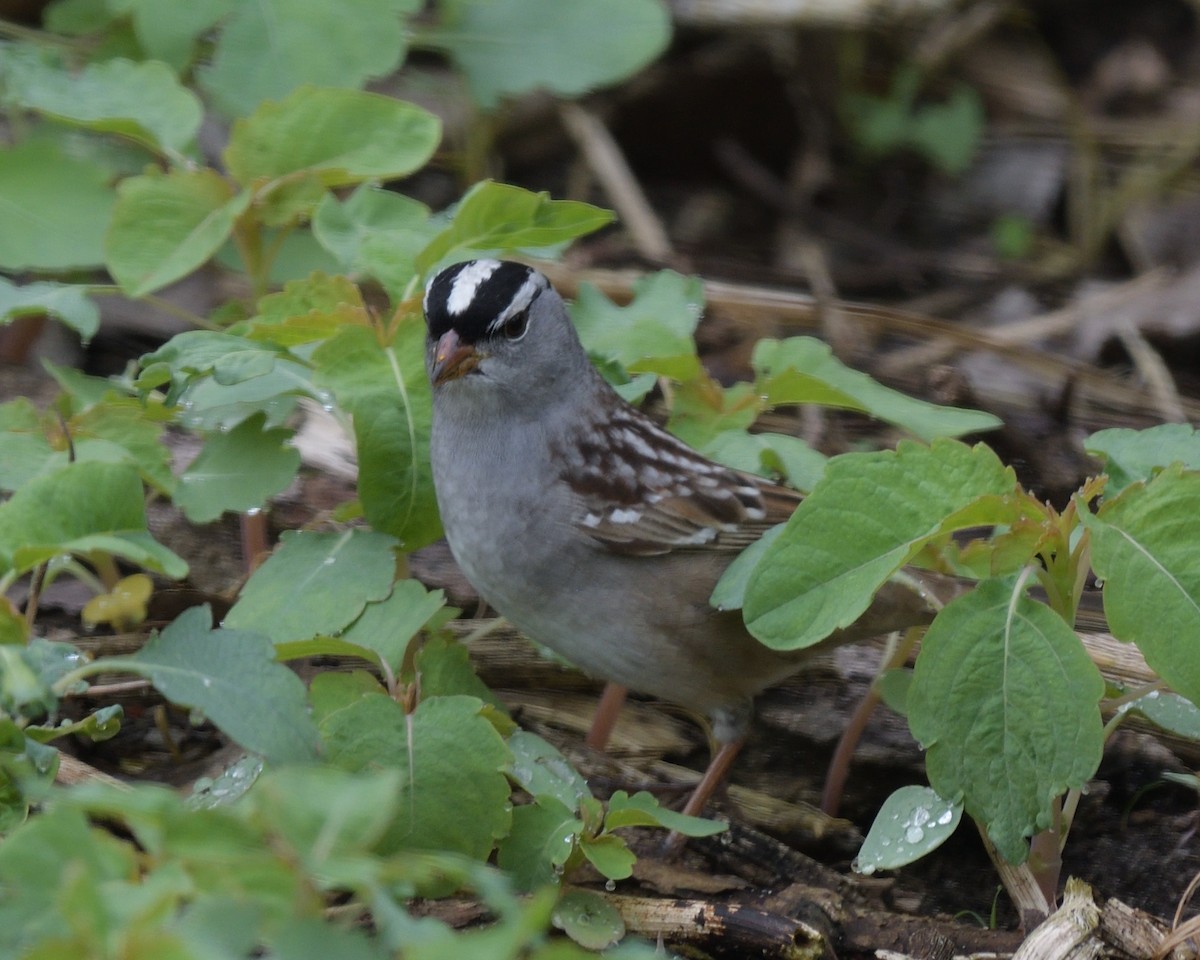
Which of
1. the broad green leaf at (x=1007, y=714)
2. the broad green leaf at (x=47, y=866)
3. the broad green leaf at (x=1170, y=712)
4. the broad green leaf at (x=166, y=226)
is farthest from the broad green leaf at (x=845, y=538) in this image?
the broad green leaf at (x=166, y=226)

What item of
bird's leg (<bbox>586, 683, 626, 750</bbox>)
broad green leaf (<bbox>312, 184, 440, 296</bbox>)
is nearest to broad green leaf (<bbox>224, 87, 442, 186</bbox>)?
broad green leaf (<bbox>312, 184, 440, 296</bbox>)

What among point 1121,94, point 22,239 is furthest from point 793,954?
point 1121,94

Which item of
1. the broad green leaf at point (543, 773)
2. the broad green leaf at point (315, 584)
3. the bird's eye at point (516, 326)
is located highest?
the bird's eye at point (516, 326)

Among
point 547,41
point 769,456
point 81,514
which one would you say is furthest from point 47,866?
point 547,41

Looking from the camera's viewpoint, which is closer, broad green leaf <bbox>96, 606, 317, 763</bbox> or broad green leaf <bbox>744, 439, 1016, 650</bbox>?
broad green leaf <bbox>96, 606, 317, 763</bbox>

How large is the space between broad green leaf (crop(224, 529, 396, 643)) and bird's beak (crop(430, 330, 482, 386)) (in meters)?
0.34

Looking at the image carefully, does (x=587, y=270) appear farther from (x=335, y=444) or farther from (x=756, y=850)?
(x=756, y=850)

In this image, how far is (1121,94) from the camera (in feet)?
21.1

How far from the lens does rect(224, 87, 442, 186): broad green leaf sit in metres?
3.32

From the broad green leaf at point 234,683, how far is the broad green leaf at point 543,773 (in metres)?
0.43

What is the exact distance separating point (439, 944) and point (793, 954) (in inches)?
46.2

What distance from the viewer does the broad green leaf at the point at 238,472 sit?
118 inches

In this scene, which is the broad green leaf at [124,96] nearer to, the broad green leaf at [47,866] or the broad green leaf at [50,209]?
the broad green leaf at [50,209]

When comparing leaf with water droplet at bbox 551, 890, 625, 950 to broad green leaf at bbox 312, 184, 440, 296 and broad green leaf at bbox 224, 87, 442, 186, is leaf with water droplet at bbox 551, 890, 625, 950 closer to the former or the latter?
broad green leaf at bbox 312, 184, 440, 296
